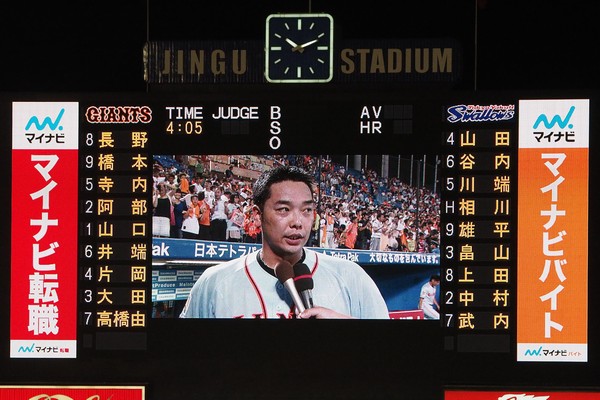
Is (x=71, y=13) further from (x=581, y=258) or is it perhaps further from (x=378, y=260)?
(x=581, y=258)

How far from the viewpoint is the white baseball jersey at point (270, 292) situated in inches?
229

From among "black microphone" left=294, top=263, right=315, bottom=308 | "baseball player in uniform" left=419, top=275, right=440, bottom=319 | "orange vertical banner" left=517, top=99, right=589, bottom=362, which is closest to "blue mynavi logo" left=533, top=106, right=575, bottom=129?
"orange vertical banner" left=517, top=99, right=589, bottom=362

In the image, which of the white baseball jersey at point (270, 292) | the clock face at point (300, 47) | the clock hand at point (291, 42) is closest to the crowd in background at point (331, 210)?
the white baseball jersey at point (270, 292)

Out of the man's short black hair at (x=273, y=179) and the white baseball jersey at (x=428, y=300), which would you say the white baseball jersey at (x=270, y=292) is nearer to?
the white baseball jersey at (x=428, y=300)

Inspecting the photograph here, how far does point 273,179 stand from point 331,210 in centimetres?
40

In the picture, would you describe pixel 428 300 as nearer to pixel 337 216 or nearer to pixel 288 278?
pixel 337 216

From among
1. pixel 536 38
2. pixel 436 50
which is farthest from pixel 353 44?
pixel 536 38

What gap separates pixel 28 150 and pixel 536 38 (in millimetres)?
4123

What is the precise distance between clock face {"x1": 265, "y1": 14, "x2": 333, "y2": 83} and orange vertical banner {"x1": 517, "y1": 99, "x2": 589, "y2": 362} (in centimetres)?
122

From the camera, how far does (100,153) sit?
233 inches

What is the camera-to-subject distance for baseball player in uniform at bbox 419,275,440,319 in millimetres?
5781

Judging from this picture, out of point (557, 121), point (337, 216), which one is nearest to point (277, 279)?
point (337, 216)

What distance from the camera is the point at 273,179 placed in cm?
584

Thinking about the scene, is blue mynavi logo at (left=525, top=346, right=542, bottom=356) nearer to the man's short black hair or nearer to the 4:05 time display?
the man's short black hair
